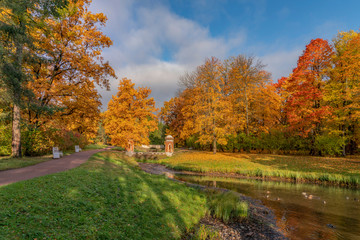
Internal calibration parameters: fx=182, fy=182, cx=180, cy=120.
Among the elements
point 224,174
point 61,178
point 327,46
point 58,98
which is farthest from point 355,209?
point 58,98

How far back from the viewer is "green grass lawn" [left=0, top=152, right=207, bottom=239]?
168 inches

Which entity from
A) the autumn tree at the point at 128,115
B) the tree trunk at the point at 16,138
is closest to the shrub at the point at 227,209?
the tree trunk at the point at 16,138

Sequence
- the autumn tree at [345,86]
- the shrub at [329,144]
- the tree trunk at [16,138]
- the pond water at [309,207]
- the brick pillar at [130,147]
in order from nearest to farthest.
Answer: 1. the pond water at [309,207]
2. the tree trunk at [16,138]
3. the autumn tree at [345,86]
4. the shrub at [329,144]
5. the brick pillar at [130,147]

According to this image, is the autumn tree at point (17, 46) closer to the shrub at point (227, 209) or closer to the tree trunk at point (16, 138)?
the tree trunk at point (16, 138)

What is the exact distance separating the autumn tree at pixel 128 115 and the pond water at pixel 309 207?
13.7 metres

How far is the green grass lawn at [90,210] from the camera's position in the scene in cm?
428

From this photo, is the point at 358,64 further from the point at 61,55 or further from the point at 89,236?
the point at 61,55

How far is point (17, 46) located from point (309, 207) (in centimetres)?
2217

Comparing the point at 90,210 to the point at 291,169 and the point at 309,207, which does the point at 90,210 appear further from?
the point at 291,169

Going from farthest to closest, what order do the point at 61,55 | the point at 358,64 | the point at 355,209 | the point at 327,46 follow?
the point at 327,46 → the point at 358,64 → the point at 61,55 → the point at 355,209

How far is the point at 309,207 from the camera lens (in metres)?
9.78

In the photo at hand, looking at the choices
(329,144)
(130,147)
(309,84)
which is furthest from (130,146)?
(329,144)

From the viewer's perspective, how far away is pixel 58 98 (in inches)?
706

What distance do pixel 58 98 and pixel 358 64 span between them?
31.9 meters
